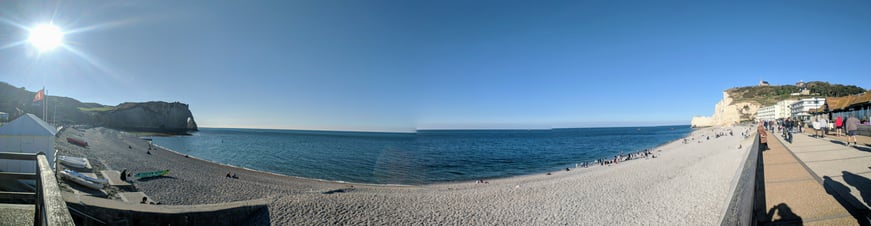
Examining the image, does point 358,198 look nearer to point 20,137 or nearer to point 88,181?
point 20,137

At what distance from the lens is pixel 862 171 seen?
3.12 metres

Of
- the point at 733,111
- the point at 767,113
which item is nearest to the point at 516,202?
the point at 767,113

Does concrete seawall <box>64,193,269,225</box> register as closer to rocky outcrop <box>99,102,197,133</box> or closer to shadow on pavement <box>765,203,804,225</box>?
shadow on pavement <box>765,203,804,225</box>

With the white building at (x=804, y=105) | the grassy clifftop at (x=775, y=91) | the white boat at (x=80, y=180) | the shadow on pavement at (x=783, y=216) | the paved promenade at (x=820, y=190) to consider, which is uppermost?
the grassy clifftop at (x=775, y=91)

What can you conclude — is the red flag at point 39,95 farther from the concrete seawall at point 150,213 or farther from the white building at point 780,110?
the white building at point 780,110

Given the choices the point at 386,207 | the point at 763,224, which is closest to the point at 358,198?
the point at 386,207

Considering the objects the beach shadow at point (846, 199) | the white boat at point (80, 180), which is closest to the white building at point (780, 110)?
the beach shadow at point (846, 199)

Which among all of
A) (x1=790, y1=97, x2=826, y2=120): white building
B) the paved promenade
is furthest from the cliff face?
the paved promenade

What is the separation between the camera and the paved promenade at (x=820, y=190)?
224 cm

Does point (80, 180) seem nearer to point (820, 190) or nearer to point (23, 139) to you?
point (23, 139)

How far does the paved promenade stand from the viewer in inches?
88.2

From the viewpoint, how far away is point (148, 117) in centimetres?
10544

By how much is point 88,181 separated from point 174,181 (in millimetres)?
6135

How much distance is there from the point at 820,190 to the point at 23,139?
17758 millimetres
